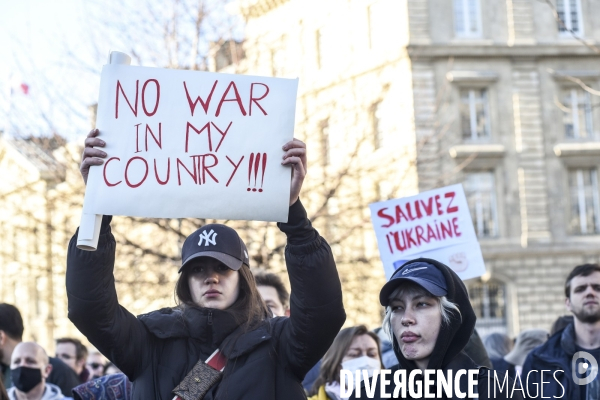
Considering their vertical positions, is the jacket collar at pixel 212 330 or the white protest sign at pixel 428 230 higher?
the white protest sign at pixel 428 230

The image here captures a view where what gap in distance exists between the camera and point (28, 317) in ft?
125

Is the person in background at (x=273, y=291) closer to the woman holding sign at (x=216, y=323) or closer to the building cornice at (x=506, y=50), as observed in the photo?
the woman holding sign at (x=216, y=323)

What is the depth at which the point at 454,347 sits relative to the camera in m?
3.45

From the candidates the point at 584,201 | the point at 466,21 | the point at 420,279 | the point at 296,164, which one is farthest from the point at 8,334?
the point at 466,21

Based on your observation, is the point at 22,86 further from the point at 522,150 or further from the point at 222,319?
the point at 522,150

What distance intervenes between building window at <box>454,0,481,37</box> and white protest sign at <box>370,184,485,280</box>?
93.9 feet

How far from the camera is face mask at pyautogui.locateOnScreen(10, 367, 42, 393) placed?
5527mm

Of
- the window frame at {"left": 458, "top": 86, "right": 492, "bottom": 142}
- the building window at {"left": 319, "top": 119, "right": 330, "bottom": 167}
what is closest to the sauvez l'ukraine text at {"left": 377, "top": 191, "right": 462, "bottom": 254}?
the building window at {"left": 319, "top": 119, "right": 330, "bottom": 167}

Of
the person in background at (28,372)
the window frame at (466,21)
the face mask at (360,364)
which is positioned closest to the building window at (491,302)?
the window frame at (466,21)

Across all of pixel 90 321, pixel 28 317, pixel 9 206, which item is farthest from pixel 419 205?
pixel 28 317

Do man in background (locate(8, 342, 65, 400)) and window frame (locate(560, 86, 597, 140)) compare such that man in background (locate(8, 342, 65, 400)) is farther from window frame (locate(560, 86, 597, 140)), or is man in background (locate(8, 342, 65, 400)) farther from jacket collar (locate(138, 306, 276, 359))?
window frame (locate(560, 86, 597, 140))

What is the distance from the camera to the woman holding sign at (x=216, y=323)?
3.40 meters

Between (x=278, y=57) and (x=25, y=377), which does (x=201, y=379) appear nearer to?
(x=25, y=377)

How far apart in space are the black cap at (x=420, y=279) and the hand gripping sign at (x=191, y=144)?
0.49 metres
